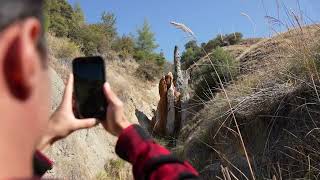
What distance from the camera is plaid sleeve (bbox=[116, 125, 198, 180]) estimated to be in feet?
4.12

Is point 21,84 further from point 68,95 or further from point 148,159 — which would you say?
point 68,95

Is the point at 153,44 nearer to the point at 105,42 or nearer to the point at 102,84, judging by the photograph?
the point at 105,42

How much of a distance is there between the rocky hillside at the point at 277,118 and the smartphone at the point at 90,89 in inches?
131

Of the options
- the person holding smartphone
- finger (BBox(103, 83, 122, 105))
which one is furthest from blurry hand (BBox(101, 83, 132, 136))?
the person holding smartphone

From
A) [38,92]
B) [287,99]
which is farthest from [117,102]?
[287,99]

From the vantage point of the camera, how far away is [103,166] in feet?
49.6

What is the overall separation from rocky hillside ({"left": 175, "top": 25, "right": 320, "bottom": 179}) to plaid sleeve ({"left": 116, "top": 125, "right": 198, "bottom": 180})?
3343 mm

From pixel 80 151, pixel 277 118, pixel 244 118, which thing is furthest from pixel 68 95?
pixel 80 151

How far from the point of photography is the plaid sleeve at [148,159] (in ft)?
4.12

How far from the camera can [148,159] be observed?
1.29 meters

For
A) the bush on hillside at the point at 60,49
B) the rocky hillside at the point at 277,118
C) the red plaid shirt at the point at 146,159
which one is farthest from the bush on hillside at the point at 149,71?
the red plaid shirt at the point at 146,159

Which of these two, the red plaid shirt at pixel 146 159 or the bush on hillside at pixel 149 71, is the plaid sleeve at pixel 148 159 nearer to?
the red plaid shirt at pixel 146 159

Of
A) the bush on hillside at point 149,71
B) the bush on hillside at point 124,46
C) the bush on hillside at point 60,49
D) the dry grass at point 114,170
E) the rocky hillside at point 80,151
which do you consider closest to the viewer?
the rocky hillside at point 80,151

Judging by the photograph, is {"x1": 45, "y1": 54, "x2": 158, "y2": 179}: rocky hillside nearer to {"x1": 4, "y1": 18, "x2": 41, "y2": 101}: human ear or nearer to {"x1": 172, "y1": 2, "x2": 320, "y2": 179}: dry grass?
{"x1": 172, "y1": 2, "x2": 320, "y2": 179}: dry grass
